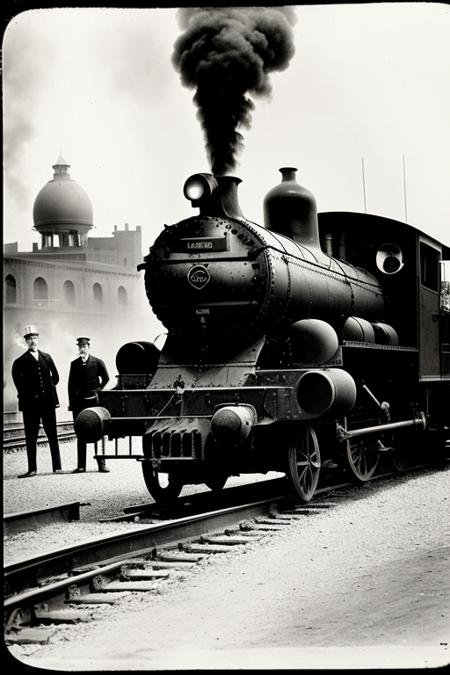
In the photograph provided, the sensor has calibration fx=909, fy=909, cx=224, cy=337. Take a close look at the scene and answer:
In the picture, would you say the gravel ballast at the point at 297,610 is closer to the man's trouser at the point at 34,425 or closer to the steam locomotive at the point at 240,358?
the steam locomotive at the point at 240,358

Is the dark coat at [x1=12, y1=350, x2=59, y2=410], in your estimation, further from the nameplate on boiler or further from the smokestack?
the smokestack

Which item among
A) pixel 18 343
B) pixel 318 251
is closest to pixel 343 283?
pixel 318 251

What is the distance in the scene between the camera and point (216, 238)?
8.98 metres

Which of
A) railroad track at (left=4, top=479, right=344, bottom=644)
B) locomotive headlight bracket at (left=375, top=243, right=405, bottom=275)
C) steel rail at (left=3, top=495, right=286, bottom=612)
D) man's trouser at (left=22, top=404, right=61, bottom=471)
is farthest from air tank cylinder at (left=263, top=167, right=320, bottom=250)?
steel rail at (left=3, top=495, right=286, bottom=612)

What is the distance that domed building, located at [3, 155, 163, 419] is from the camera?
24.2 feet

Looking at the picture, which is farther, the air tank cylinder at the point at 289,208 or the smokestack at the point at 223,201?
the air tank cylinder at the point at 289,208

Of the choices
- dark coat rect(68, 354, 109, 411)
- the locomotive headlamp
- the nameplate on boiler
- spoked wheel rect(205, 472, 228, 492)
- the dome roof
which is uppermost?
the locomotive headlamp

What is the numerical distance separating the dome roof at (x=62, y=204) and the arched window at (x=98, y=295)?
6333 mm

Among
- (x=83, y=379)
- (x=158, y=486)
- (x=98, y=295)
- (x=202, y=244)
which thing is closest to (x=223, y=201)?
(x=202, y=244)

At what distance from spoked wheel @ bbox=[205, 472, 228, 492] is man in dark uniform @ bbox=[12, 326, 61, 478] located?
2.38 metres

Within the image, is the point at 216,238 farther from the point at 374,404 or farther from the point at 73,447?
the point at 73,447

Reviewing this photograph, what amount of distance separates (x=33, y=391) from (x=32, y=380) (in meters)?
0.15

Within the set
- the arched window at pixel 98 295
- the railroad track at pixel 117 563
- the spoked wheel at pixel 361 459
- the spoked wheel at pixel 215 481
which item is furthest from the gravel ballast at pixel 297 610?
the arched window at pixel 98 295

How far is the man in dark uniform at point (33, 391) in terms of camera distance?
11141 mm
